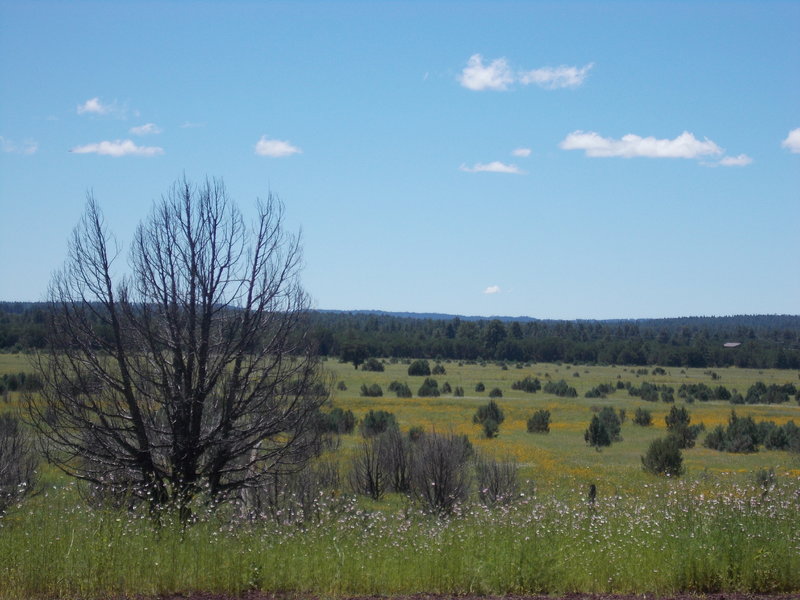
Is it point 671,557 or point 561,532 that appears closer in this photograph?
point 671,557

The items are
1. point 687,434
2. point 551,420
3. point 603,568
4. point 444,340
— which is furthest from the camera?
point 444,340

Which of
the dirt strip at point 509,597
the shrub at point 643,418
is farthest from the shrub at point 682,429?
the dirt strip at point 509,597

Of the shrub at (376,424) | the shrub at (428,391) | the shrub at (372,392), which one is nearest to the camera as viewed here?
the shrub at (376,424)

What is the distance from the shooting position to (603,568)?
22.5ft

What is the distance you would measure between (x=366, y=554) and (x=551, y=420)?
123 feet

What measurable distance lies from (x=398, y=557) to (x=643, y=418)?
38436 millimetres

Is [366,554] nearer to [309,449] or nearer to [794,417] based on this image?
[309,449]

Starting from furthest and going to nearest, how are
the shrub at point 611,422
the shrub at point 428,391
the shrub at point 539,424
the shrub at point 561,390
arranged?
the shrub at point 561,390
the shrub at point 428,391
the shrub at point 539,424
the shrub at point 611,422

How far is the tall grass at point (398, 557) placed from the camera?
248 inches

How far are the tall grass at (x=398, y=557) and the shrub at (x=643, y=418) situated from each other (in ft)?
116

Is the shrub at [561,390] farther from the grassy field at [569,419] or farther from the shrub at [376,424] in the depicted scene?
the shrub at [376,424]

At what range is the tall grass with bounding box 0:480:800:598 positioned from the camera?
629 centimetres

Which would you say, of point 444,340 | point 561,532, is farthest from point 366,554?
point 444,340

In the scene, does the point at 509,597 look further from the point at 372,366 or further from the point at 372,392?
the point at 372,366
